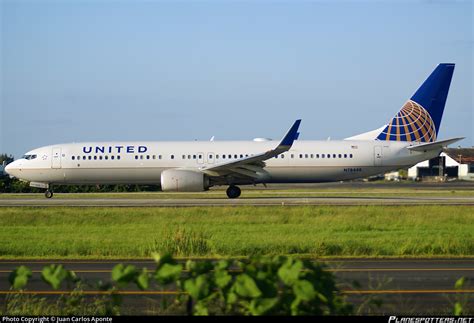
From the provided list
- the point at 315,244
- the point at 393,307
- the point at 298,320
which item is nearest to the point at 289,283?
the point at 298,320

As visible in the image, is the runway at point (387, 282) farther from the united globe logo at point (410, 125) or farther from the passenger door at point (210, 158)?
the united globe logo at point (410, 125)

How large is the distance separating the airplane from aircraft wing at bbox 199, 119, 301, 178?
51 millimetres

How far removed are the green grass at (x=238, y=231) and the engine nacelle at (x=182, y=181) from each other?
290 inches

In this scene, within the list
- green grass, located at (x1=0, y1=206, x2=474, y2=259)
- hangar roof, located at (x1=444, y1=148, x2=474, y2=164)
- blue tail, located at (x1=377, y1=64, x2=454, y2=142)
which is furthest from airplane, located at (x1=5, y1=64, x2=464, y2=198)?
hangar roof, located at (x1=444, y1=148, x2=474, y2=164)

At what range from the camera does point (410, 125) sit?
38.9 metres

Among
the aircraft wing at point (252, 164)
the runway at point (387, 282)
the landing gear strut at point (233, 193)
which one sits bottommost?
the runway at point (387, 282)

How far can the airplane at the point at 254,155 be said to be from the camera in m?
37.3

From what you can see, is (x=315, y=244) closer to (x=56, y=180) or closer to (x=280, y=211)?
(x=280, y=211)

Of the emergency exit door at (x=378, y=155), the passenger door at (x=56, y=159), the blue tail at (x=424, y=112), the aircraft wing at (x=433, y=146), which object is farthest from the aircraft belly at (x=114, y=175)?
the aircraft wing at (x=433, y=146)

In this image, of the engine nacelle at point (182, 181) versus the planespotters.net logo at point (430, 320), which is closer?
the planespotters.net logo at point (430, 320)

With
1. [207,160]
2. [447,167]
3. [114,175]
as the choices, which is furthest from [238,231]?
[447,167]

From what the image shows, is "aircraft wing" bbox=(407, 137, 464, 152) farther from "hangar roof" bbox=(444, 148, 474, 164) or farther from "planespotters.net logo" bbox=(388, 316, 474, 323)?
"hangar roof" bbox=(444, 148, 474, 164)

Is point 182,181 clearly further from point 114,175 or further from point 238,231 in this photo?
point 238,231

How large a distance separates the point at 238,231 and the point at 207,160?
57.5 ft
